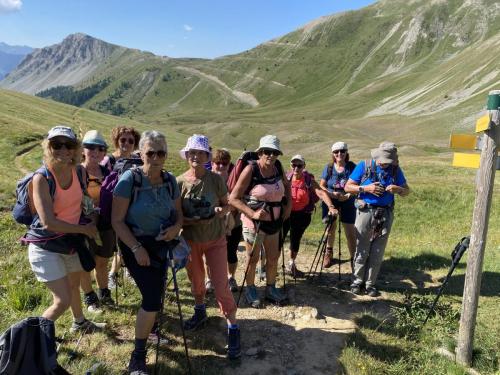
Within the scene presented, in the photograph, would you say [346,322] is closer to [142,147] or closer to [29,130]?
[142,147]

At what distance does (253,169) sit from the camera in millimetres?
6555

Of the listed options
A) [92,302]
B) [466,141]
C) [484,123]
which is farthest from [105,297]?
[484,123]

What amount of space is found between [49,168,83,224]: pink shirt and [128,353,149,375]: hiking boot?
1.91m

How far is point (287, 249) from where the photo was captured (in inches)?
438

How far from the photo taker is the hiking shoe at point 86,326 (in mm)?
5730

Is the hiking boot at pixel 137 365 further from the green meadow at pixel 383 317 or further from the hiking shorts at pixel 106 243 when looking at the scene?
the hiking shorts at pixel 106 243

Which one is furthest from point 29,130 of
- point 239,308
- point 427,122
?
point 427,122

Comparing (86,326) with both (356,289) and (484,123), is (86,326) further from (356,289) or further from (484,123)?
(484,123)

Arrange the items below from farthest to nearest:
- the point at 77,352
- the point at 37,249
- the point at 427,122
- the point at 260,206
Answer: the point at 427,122, the point at 260,206, the point at 77,352, the point at 37,249

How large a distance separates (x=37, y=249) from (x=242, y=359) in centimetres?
329

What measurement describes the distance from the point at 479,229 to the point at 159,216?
453cm

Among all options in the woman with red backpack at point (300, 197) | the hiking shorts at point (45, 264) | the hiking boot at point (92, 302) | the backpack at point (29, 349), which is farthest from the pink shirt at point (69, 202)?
the woman with red backpack at point (300, 197)

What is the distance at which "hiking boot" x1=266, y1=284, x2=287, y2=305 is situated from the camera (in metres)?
7.46

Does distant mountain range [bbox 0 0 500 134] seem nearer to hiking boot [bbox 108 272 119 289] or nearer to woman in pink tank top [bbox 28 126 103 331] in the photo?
hiking boot [bbox 108 272 119 289]
